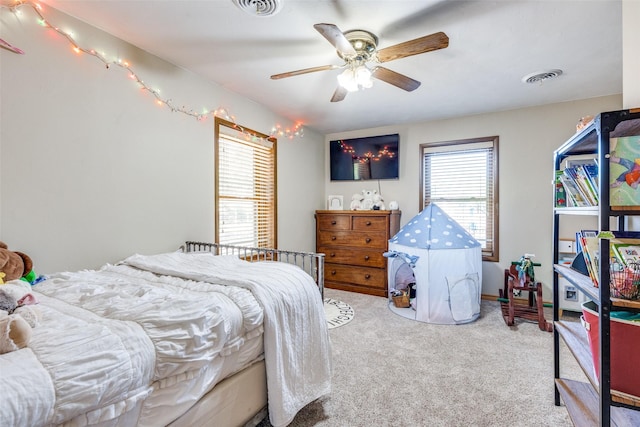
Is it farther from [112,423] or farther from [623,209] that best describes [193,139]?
[623,209]

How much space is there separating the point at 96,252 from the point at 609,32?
3967 millimetres

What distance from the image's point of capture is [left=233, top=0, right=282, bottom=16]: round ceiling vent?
1776 mm

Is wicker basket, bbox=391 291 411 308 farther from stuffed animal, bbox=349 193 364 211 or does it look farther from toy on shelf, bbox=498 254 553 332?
stuffed animal, bbox=349 193 364 211

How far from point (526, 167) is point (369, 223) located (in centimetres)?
205

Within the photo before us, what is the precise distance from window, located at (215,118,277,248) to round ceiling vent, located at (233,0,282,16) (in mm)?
1396

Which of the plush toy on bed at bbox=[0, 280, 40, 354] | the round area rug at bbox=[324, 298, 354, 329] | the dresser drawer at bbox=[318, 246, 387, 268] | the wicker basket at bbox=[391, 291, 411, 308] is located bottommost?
the round area rug at bbox=[324, 298, 354, 329]

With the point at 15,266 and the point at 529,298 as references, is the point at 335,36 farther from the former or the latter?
the point at 529,298

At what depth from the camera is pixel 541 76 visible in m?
2.79

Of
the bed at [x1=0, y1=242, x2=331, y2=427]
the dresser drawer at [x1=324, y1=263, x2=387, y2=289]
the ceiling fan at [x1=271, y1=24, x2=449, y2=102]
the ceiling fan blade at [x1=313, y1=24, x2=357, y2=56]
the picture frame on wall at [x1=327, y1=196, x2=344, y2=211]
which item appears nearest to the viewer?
the bed at [x1=0, y1=242, x2=331, y2=427]

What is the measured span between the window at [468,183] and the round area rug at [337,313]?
6.11 feet

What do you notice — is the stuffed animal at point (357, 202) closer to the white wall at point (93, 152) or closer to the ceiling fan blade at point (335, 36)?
the white wall at point (93, 152)

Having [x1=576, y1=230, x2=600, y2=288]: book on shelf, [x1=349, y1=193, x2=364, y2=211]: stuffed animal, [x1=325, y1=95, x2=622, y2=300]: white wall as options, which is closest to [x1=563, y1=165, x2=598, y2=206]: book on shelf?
[x1=576, y1=230, x2=600, y2=288]: book on shelf

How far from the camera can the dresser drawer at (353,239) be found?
4.10 meters

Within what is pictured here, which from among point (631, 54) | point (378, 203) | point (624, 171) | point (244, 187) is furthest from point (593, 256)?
point (378, 203)
